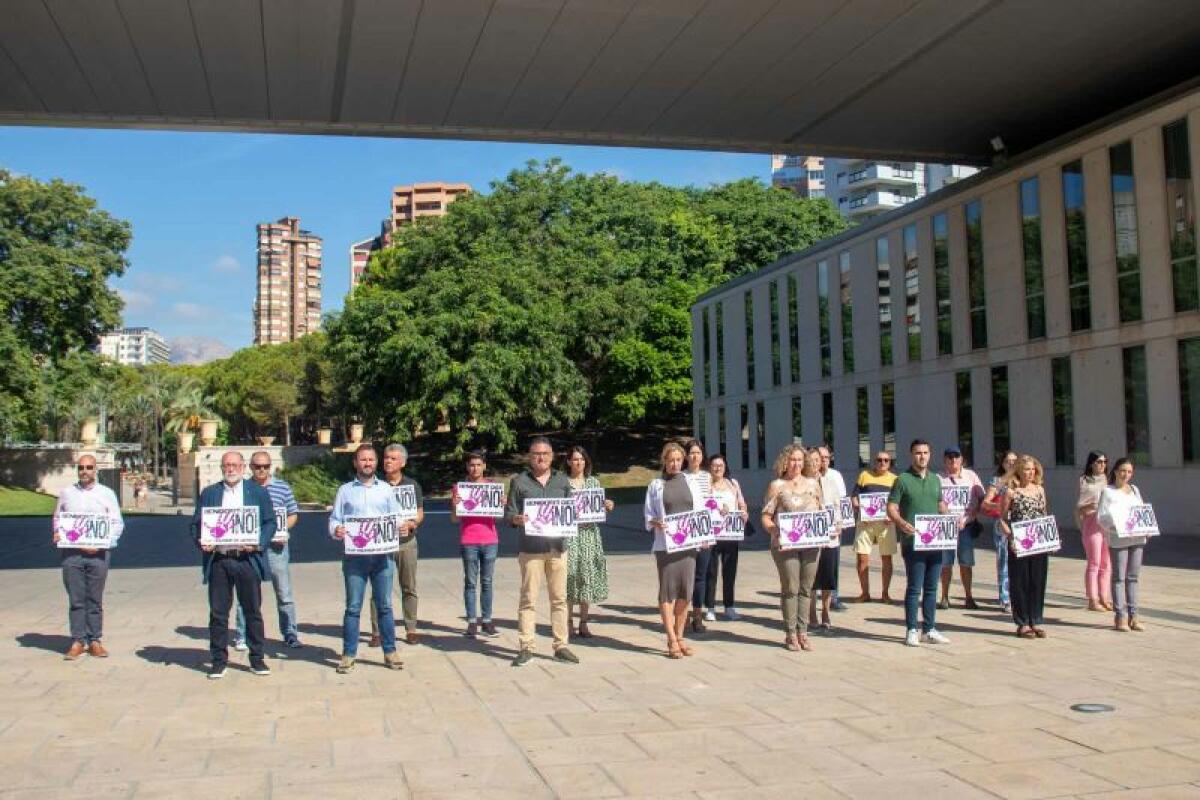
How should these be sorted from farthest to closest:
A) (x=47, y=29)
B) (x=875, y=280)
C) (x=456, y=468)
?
(x=456, y=468) → (x=875, y=280) → (x=47, y=29)

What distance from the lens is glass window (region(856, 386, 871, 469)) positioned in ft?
107

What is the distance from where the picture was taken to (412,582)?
10.5 m

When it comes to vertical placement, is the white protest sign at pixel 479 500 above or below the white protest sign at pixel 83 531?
above

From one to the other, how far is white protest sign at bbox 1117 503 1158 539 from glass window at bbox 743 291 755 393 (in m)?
29.1

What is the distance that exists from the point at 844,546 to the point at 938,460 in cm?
710

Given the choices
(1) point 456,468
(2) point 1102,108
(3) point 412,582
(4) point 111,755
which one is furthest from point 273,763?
(1) point 456,468

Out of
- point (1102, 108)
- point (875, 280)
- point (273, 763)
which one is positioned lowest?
point (273, 763)

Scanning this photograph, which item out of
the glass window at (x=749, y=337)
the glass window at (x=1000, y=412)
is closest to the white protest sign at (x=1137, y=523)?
the glass window at (x=1000, y=412)

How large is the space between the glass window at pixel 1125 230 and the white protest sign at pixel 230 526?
19.0 m

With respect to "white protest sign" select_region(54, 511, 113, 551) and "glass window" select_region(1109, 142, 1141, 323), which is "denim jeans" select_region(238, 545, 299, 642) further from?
"glass window" select_region(1109, 142, 1141, 323)

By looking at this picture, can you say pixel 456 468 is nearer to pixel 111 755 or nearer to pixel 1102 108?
pixel 1102 108

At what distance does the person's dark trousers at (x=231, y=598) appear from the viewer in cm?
909

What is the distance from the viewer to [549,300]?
5166 cm

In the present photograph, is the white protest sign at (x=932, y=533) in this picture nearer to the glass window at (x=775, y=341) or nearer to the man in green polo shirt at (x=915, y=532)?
the man in green polo shirt at (x=915, y=532)
